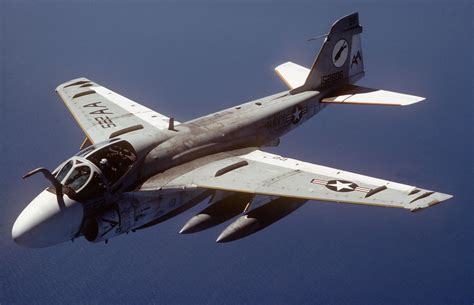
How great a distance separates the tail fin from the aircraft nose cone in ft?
48.7

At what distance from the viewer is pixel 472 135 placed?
97.7m

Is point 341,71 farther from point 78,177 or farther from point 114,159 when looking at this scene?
point 78,177

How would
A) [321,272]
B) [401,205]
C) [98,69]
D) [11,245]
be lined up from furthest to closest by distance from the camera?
[98,69]
[321,272]
[11,245]
[401,205]

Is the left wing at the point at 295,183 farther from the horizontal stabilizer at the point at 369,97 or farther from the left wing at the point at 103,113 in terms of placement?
the horizontal stabilizer at the point at 369,97

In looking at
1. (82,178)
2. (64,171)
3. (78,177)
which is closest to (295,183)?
(82,178)

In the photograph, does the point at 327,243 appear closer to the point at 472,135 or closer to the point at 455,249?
the point at 455,249

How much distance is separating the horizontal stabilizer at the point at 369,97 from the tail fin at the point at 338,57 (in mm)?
857

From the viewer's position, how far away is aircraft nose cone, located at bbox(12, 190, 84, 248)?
1345 centimetres

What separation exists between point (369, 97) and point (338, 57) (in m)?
3.30

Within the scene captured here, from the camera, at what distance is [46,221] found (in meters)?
13.5

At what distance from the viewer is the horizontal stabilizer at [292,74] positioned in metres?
26.2

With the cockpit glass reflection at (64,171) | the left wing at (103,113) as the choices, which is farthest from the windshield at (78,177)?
the left wing at (103,113)

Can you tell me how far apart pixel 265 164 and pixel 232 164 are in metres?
1.49

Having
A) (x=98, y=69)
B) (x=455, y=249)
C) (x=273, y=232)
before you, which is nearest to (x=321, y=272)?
(x=273, y=232)
